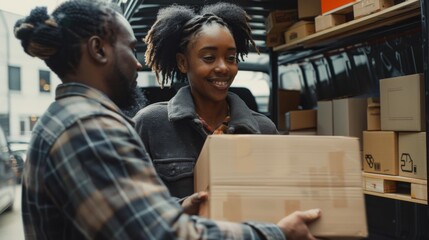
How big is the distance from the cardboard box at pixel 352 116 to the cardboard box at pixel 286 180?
1910mm

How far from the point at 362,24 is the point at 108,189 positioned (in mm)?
2356

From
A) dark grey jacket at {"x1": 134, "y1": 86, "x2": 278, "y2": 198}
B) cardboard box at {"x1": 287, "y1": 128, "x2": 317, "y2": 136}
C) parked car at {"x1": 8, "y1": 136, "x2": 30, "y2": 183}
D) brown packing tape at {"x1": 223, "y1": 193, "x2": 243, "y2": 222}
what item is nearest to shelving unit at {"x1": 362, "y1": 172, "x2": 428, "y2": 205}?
cardboard box at {"x1": 287, "y1": 128, "x2": 317, "y2": 136}

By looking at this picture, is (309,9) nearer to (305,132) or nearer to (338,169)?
(305,132)

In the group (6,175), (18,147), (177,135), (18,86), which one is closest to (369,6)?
(177,135)

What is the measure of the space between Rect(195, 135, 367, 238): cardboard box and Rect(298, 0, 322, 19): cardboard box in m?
2.28

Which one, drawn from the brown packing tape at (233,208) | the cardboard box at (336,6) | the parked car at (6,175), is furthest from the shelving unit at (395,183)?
the parked car at (6,175)

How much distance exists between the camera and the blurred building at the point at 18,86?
3369mm

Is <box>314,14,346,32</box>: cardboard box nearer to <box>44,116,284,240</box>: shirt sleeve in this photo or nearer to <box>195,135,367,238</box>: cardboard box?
<box>195,135,367,238</box>: cardboard box

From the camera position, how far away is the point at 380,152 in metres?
2.85

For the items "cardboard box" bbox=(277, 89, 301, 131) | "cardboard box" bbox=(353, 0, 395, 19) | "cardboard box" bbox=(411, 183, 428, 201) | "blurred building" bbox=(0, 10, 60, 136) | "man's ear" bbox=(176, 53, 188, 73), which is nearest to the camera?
"man's ear" bbox=(176, 53, 188, 73)

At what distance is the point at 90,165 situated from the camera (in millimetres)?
977

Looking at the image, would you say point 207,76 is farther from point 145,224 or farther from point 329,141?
point 145,224

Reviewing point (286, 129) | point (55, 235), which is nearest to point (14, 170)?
point (286, 129)

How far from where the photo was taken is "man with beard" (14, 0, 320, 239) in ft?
3.19
